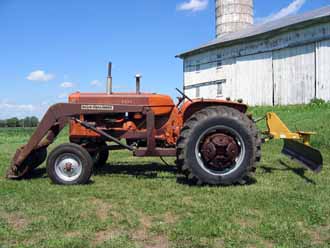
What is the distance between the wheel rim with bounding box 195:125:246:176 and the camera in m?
5.63

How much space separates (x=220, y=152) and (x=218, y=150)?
0.13 ft

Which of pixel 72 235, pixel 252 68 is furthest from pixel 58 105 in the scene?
pixel 252 68

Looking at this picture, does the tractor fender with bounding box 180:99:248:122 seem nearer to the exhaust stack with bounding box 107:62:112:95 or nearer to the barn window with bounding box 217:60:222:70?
the exhaust stack with bounding box 107:62:112:95

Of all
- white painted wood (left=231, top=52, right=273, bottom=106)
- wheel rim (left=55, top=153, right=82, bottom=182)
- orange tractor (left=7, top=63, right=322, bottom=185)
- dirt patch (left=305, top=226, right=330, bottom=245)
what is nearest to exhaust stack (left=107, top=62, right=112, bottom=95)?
orange tractor (left=7, top=63, right=322, bottom=185)

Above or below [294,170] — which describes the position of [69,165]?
above

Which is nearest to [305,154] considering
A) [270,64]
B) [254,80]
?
[270,64]

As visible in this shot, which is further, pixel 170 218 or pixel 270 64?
pixel 270 64

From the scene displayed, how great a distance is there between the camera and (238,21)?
35531mm

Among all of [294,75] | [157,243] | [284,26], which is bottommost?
[157,243]

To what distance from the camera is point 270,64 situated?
2284 cm

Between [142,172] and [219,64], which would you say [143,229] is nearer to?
[142,172]

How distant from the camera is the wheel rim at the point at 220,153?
5.63 metres

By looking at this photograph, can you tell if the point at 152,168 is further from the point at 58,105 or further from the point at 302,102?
the point at 302,102

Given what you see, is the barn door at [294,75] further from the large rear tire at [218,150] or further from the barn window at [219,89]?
the large rear tire at [218,150]
